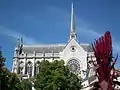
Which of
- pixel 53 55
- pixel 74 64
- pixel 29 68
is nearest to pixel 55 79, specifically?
pixel 74 64

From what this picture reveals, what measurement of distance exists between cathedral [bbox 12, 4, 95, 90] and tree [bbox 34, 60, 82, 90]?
31322 millimetres

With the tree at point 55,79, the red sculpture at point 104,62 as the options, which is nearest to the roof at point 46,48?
the tree at point 55,79

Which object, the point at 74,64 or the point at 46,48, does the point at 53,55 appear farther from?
the point at 74,64

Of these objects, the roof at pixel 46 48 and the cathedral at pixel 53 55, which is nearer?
the cathedral at pixel 53 55

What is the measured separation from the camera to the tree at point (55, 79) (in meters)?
44.6

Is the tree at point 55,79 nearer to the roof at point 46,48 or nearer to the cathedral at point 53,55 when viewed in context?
the cathedral at point 53,55

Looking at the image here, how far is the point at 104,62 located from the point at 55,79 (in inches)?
1512

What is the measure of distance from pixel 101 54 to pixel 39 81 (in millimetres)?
41220

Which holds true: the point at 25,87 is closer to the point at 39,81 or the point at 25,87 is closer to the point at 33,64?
the point at 39,81

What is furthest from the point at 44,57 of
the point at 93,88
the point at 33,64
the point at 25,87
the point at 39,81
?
the point at 93,88

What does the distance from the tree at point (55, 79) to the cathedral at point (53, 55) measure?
31.3 m

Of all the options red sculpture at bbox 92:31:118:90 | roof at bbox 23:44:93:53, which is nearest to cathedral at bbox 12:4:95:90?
roof at bbox 23:44:93:53

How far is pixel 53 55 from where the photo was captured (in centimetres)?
9212

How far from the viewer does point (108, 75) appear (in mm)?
6426
